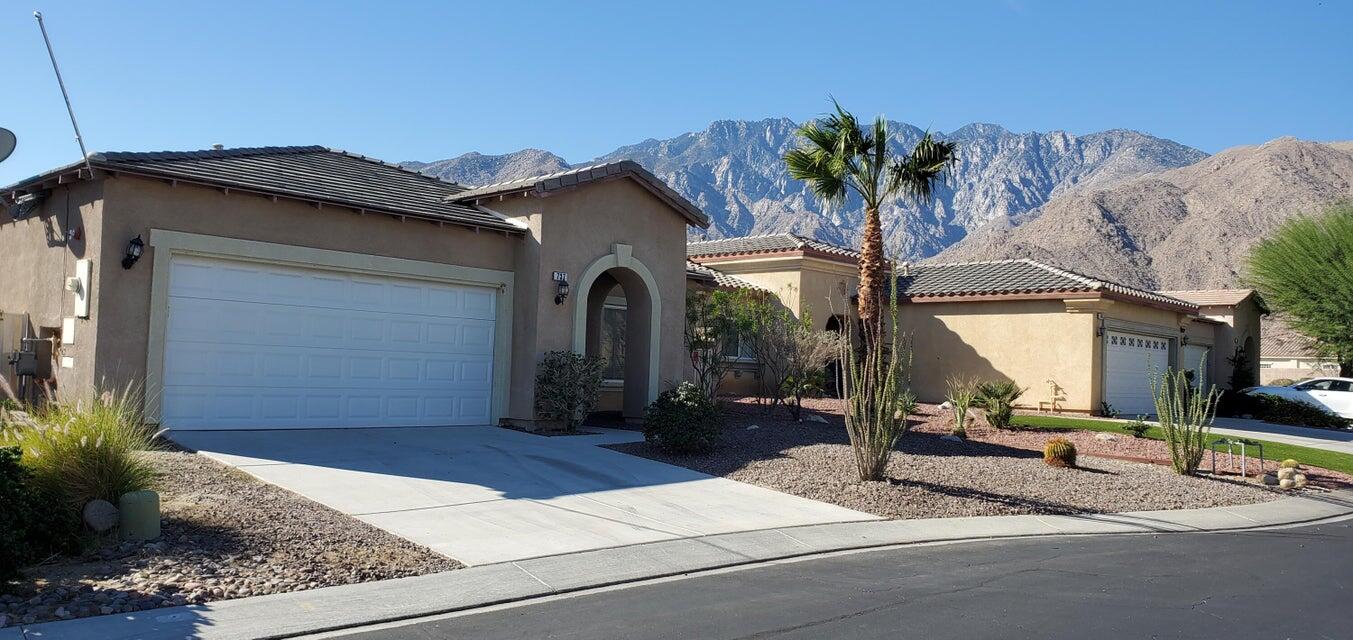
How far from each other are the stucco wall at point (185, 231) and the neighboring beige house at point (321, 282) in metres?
0.02

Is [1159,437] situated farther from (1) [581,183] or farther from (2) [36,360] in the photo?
(2) [36,360]

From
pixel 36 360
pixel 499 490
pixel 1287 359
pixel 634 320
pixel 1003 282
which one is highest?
pixel 1003 282

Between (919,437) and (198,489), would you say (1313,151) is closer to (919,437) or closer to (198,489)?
(919,437)

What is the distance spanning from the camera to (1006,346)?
26422mm

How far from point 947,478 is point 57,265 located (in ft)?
40.1

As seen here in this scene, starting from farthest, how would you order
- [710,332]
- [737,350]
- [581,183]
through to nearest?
[737,350] < [710,332] < [581,183]

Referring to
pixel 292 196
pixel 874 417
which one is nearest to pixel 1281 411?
pixel 874 417

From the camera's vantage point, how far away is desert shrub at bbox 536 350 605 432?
15.9 metres

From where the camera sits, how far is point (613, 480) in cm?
1253

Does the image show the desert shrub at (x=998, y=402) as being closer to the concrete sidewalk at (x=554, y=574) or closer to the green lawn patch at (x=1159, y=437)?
the green lawn patch at (x=1159, y=437)

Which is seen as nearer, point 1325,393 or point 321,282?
point 321,282

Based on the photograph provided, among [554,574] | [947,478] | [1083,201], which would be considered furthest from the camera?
[1083,201]

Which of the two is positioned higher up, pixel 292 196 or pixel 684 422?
pixel 292 196

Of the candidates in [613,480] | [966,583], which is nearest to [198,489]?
[613,480]
